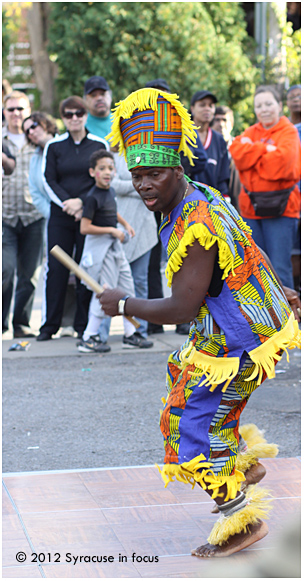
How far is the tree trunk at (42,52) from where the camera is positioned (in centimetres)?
2025

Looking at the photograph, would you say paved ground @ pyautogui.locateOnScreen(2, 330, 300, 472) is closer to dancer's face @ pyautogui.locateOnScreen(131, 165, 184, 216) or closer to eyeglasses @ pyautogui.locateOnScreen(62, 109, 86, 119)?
dancer's face @ pyautogui.locateOnScreen(131, 165, 184, 216)

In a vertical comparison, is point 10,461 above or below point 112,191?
below

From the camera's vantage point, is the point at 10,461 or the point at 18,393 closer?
the point at 10,461

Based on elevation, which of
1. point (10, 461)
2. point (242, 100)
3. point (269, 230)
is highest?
point (242, 100)

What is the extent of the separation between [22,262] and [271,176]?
2821mm

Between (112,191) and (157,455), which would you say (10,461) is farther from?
(112,191)

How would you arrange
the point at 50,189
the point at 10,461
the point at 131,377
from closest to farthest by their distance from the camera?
1. the point at 10,461
2. the point at 131,377
3. the point at 50,189

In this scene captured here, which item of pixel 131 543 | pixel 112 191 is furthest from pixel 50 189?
pixel 131 543

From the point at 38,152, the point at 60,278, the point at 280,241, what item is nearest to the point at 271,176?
the point at 280,241

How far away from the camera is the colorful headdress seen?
3.17 metres

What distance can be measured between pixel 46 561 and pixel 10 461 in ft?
4.61

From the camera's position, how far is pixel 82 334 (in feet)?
26.5

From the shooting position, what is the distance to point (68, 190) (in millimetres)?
7820

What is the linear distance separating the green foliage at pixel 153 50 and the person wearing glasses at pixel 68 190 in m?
8.97
